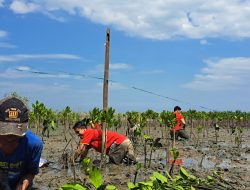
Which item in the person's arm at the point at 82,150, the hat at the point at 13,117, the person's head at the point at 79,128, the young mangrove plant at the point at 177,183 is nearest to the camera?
the hat at the point at 13,117

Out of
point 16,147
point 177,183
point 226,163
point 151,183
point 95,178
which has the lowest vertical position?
point 226,163

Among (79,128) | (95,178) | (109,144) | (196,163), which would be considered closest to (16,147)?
(95,178)

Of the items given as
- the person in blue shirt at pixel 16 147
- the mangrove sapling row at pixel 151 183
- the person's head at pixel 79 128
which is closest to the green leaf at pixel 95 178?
the mangrove sapling row at pixel 151 183

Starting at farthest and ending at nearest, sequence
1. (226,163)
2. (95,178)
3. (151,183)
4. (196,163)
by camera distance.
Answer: (226,163), (196,163), (151,183), (95,178)

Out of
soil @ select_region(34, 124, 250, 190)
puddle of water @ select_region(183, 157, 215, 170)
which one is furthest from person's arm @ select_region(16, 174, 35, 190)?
puddle of water @ select_region(183, 157, 215, 170)

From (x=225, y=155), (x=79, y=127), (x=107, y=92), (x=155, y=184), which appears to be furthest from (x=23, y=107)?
(x=225, y=155)

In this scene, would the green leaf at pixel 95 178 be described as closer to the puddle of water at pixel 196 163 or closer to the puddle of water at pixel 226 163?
the puddle of water at pixel 196 163

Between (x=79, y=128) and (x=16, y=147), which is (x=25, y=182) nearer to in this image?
(x=16, y=147)

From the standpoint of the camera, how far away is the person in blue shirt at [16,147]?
295 centimetres

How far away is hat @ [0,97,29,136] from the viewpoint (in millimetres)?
2932

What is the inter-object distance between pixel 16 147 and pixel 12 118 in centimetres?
41

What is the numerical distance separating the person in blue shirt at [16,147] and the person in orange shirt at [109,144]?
4.74m

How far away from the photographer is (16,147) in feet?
10.7

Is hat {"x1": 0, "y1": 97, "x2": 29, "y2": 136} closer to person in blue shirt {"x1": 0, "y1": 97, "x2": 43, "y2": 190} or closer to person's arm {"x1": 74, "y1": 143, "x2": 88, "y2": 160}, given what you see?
person in blue shirt {"x1": 0, "y1": 97, "x2": 43, "y2": 190}
